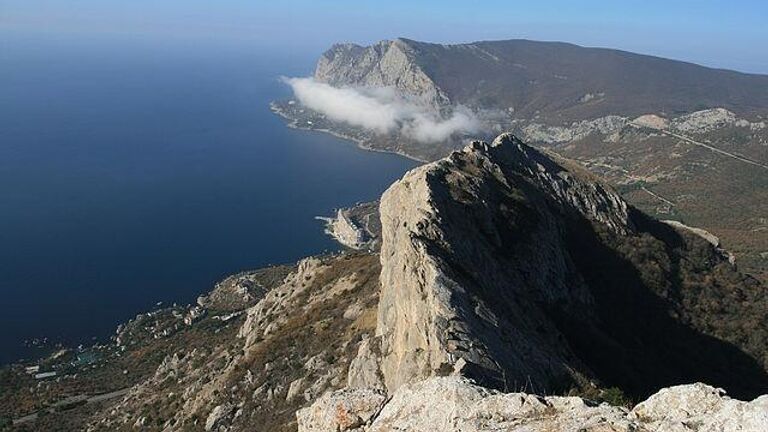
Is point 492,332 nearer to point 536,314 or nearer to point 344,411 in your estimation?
point 536,314

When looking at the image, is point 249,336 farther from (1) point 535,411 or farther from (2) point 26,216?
(2) point 26,216

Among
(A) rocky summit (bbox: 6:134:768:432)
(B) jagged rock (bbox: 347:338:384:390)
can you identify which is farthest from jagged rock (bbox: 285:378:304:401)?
(B) jagged rock (bbox: 347:338:384:390)

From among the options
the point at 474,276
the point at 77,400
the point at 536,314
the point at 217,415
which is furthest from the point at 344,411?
the point at 77,400

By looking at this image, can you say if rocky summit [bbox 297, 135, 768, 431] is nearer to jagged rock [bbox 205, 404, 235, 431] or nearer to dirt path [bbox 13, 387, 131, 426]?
jagged rock [bbox 205, 404, 235, 431]

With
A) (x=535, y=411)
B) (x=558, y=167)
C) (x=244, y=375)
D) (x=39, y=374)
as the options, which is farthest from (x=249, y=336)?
(x=39, y=374)

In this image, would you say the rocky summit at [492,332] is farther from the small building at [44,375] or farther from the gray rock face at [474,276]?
the small building at [44,375]

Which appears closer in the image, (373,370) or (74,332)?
(373,370)

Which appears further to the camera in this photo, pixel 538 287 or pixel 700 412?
pixel 538 287
